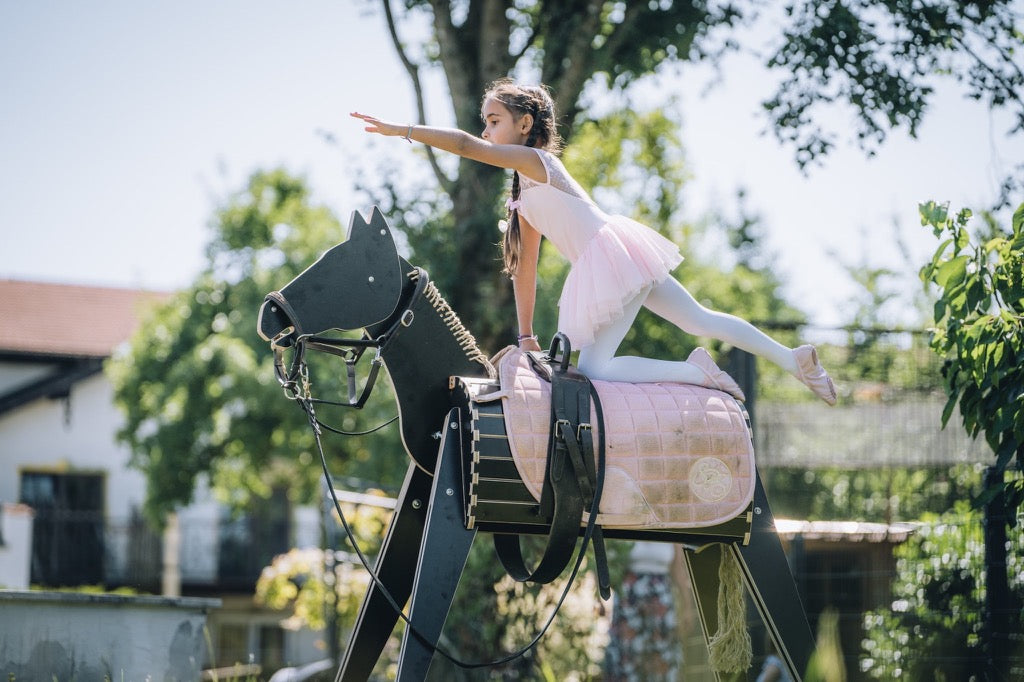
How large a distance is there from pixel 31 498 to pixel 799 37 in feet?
74.4

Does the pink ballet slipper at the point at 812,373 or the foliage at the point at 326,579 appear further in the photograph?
the foliage at the point at 326,579

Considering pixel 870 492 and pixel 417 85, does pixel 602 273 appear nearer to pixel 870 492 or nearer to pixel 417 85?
pixel 417 85

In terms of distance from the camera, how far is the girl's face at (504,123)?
14.2ft

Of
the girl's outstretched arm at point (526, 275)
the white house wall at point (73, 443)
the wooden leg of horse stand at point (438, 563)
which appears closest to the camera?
the wooden leg of horse stand at point (438, 563)

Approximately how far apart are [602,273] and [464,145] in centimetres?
70

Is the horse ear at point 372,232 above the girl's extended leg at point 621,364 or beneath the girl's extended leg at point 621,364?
above

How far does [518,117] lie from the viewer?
4.33 m

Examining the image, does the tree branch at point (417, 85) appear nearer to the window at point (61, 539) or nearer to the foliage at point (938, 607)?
the foliage at point (938, 607)

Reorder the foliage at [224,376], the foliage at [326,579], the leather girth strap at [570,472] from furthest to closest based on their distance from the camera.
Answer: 1. the foliage at [224,376]
2. the foliage at [326,579]
3. the leather girth strap at [570,472]

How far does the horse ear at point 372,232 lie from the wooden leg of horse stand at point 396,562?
83 centimetres

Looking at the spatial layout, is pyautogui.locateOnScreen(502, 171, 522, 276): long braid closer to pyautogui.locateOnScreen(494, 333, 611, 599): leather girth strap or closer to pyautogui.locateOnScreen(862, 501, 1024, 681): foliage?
pyautogui.locateOnScreen(494, 333, 611, 599): leather girth strap

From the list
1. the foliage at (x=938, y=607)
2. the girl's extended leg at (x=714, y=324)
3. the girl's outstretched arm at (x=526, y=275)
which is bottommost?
the foliage at (x=938, y=607)

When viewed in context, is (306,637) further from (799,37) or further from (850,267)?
(799,37)

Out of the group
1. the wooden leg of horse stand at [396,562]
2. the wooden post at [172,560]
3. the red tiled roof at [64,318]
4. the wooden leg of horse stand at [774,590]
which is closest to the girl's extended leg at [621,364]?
the wooden leg of horse stand at [774,590]
